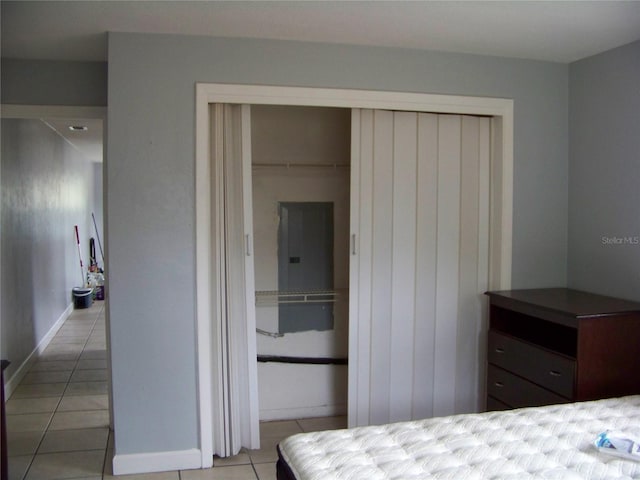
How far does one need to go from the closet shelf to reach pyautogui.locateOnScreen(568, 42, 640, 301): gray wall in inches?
59.4

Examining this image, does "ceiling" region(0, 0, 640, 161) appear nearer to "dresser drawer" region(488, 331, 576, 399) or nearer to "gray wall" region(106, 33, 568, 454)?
"gray wall" region(106, 33, 568, 454)

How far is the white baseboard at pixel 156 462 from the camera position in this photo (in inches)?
117

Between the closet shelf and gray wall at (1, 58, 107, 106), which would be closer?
gray wall at (1, 58, 107, 106)

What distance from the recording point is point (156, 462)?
3.01m

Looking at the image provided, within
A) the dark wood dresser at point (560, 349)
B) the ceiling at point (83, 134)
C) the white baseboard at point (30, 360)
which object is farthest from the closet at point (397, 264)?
the ceiling at point (83, 134)

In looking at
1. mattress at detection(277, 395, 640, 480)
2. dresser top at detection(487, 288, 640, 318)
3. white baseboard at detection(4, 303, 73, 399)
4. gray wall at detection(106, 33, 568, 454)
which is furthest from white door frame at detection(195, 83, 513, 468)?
white baseboard at detection(4, 303, 73, 399)

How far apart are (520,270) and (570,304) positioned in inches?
22.3

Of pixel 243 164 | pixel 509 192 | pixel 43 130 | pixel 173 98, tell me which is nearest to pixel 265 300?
pixel 243 164

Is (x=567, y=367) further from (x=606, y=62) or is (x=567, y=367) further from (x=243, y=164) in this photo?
(x=243, y=164)

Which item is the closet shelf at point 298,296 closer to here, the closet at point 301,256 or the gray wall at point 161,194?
the closet at point 301,256

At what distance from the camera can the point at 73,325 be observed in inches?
→ 273

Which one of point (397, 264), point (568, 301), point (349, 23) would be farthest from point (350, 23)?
point (568, 301)

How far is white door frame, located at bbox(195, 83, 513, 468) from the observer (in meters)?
3.00

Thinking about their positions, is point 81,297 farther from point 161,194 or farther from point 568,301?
point 568,301
